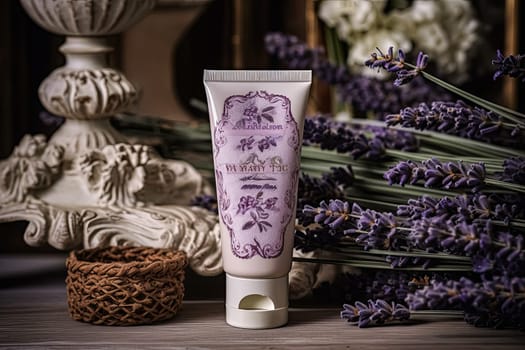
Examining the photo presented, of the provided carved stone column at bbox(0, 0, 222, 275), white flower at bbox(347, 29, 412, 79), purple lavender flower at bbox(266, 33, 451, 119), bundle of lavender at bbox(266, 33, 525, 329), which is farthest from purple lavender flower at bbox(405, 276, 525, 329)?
white flower at bbox(347, 29, 412, 79)

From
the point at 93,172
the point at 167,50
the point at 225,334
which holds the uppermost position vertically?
the point at 167,50

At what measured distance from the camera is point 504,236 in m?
0.52

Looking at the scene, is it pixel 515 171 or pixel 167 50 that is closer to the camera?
pixel 515 171

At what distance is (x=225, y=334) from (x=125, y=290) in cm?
8

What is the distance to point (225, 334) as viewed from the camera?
0.58m

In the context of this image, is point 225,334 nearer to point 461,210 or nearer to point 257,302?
A: point 257,302

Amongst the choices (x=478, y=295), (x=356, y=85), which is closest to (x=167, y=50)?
(x=356, y=85)

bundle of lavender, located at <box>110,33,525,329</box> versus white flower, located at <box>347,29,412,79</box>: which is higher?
white flower, located at <box>347,29,412,79</box>

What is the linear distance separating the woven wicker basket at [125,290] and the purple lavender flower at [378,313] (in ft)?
0.44

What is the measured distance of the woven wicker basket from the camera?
Answer: 0.58m

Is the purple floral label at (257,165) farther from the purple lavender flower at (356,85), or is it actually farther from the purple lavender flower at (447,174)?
the purple lavender flower at (356,85)

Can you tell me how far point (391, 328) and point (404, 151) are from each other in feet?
0.54

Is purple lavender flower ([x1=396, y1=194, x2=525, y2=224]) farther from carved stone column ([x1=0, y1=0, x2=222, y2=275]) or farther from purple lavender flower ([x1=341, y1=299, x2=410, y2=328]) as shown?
carved stone column ([x1=0, y1=0, x2=222, y2=275])

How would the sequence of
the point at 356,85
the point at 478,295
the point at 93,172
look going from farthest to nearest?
the point at 356,85 < the point at 93,172 < the point at 478,295
